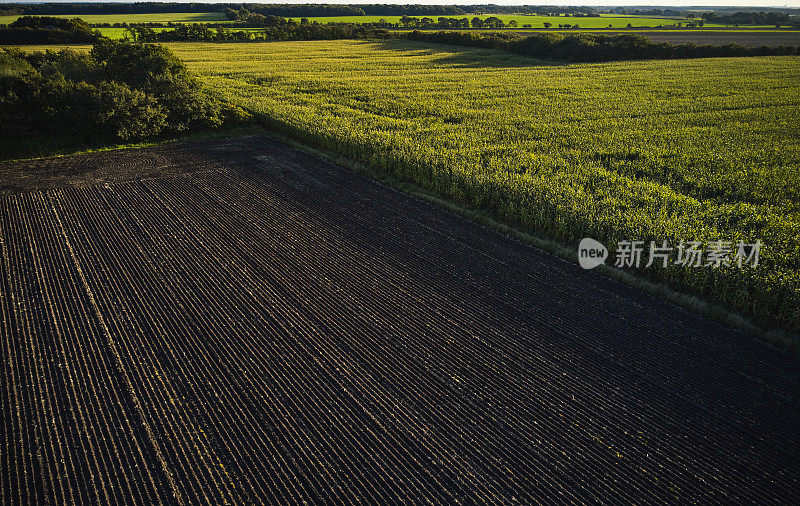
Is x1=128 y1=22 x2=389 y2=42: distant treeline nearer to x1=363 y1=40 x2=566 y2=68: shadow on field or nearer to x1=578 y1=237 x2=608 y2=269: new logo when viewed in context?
x1=363 y1=40 x2=566 y2=68: shadow on field

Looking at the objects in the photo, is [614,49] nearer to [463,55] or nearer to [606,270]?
[463,55]

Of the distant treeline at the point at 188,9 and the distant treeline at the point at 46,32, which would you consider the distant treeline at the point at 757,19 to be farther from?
the distant treeline at the point at 46,32

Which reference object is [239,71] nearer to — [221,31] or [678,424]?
[221,31]

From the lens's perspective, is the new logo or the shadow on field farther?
the shadow on field

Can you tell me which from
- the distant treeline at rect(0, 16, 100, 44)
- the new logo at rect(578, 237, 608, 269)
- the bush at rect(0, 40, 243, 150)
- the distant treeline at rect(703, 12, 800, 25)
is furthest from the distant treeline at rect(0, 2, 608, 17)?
the new logo at rect(578, 237, 608, 269)

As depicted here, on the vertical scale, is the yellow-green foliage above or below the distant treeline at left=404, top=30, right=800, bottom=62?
below
